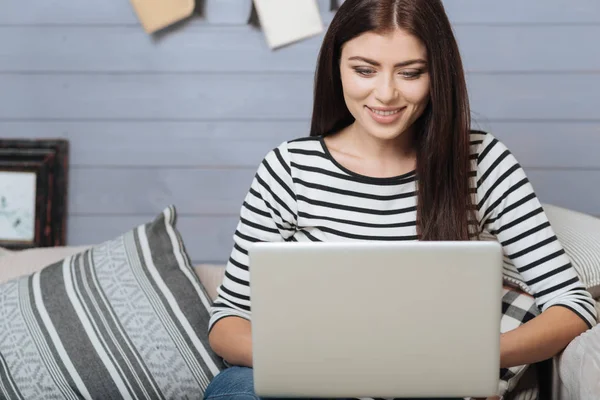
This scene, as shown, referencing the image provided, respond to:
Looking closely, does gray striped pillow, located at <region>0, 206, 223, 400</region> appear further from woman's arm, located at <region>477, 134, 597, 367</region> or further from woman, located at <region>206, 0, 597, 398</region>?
woman's arm, located at <region>477, 134, 597, 367</region>

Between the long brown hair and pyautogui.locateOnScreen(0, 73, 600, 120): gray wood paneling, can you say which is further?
pyautogui.locateOnScreen(0, 73, 600, 120): gray wood paneling

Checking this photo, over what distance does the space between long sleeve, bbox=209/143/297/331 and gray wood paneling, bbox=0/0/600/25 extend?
0.78 meters

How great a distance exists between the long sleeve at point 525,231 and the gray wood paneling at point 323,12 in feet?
2.50

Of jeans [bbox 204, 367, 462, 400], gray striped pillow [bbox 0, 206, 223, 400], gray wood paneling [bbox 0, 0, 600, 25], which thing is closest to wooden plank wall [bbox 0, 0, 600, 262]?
gray wood paneling [bbox 0, 0, 600, 25]

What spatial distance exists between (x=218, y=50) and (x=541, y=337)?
3.94 feet

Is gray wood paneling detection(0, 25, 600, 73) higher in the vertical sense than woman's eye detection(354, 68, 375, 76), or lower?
higher

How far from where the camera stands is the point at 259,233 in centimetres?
148

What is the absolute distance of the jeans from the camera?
1234 mm

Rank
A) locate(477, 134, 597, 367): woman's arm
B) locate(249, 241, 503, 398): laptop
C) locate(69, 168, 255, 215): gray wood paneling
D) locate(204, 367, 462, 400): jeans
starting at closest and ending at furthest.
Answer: locate(249, 241, 503, 398): laptop
locate(204, 367, 462, 400): jeans
locate(477, 134, 597, 367): woman's arm
locate(69, 168, 255, 215): gray wood paneling

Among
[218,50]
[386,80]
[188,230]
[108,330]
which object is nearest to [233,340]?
[108,330]

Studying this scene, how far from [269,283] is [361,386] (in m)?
0.17

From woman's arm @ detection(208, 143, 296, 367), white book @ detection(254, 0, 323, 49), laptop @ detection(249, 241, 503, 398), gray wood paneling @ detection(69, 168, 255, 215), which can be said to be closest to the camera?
laptop @ detection(249, 241, 503, 398)

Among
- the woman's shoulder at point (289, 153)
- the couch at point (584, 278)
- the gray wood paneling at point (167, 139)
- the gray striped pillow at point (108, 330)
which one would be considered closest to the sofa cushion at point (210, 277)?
the couch at point (584, 278)

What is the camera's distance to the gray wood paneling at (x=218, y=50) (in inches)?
84.9
